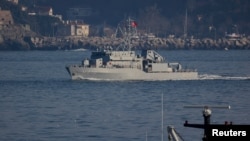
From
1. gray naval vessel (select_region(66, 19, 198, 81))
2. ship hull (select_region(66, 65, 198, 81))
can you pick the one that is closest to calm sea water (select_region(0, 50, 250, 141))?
ship hull (select_region(66, 65, 198, 81))

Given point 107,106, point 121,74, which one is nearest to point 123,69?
point 121,74

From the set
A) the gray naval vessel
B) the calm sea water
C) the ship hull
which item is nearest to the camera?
the calm sea water

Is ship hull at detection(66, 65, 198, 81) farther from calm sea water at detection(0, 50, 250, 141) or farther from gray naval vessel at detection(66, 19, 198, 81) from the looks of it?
calm sea water at detection(0, 50, 250, 141)

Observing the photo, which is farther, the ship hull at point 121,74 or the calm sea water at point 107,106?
the ship hull at point 121,74

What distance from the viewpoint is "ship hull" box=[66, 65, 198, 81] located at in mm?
91000

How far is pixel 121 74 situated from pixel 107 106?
28883 millimetres

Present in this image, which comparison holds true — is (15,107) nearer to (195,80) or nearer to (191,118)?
(191,118)

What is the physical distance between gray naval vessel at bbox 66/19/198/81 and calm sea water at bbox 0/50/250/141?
3.93 ft

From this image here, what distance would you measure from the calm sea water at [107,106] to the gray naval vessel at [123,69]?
47.1 inches

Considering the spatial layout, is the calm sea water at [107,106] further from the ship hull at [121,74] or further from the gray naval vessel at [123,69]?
the gray naval vessel at [123,69]

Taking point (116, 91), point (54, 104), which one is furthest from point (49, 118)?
point (116, 91)

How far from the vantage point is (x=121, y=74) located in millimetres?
91562

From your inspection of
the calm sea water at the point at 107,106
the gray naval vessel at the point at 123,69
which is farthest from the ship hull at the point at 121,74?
the calm sea water at the point at 107,106

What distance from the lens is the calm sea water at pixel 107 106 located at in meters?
45.8
